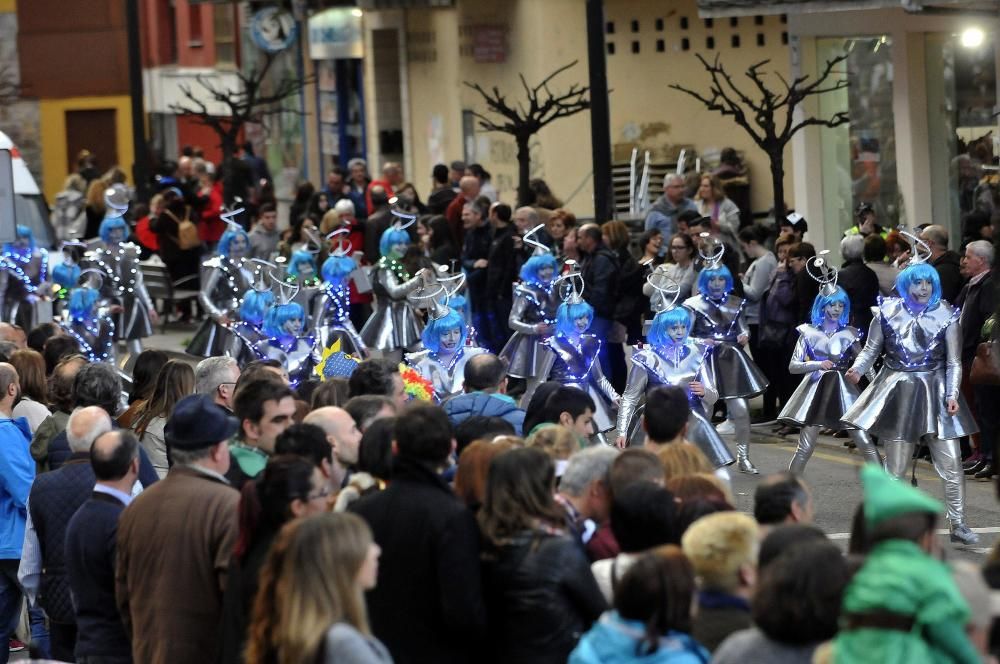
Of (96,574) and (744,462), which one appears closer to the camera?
(96,574)

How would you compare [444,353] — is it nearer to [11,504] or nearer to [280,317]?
[280,317]

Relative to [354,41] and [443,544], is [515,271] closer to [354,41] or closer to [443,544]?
[443,544]

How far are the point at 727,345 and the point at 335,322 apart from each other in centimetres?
357

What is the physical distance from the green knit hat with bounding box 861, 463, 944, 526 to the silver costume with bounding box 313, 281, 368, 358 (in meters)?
10.4

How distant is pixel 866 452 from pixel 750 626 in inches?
273

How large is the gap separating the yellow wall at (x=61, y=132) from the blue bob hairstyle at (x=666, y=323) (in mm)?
32412

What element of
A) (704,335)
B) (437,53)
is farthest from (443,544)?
(437,53)

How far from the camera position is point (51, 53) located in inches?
1775

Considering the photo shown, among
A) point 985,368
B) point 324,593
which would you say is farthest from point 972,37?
point 324,593

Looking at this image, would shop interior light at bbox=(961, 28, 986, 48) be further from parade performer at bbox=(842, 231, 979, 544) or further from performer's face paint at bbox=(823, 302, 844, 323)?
parade performer at bbox=(842, 231, 979, 544)

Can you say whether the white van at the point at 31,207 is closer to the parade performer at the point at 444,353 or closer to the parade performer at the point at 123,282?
the parade performer at the point at 123,282

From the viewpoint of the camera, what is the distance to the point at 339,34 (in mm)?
32688

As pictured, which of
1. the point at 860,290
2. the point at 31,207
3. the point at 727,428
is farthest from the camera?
the point at 31,207

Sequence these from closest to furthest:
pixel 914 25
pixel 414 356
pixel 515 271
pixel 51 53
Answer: pixel 414 356
pixel 515 271
pixel 914 25
pixel 51 53
